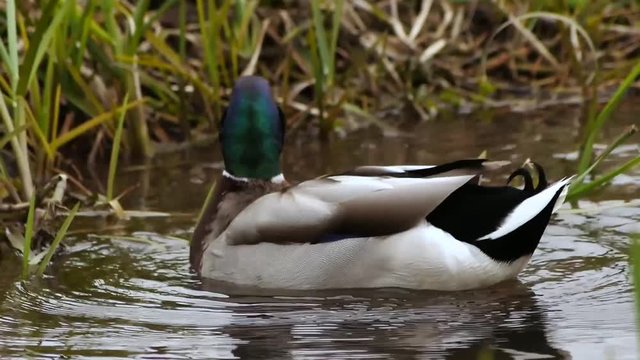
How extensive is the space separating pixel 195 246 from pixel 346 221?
28.8 inches

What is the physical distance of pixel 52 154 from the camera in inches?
225

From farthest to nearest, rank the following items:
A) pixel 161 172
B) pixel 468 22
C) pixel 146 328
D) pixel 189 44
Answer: pixel 468 22
pixel 189 44
pixel 161 172
pixel 146 328

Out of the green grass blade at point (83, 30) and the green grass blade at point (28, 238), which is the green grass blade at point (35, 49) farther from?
the green grass blade at point (83, 30)

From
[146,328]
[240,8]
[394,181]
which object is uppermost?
[240,8]

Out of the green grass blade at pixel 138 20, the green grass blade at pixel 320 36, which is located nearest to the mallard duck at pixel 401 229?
the green grass blade at pixel 138 20

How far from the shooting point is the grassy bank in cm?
605

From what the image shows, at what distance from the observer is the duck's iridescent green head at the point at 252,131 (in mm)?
5422

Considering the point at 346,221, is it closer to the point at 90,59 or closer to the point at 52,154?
the point at 52,154

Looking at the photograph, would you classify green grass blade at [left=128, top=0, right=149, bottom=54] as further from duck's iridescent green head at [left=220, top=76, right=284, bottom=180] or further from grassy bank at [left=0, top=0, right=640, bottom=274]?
duck's iridescent green head at [left=220, top=76, right=284, bottom=180]

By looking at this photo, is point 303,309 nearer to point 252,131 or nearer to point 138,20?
point 252,131

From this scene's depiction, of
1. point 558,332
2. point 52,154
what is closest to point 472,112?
point 52,154

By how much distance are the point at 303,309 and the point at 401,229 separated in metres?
0.42

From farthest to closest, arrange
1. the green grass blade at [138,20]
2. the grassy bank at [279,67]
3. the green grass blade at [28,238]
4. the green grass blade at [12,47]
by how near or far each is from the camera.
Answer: the green grass blade at [138,20] < the grassy bank at [279,67] < the green grass blade at [12,47] < the green grass blade at [28,238]

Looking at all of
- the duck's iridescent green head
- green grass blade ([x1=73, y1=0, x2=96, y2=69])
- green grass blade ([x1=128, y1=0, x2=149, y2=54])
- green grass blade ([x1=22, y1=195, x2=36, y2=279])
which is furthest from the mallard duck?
green grass blade ([x1=128, y1=0, x2=149, y2=54])
